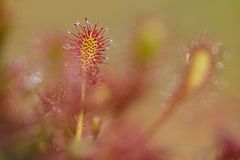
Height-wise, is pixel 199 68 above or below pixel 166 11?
below

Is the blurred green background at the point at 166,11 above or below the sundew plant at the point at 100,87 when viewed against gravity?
above

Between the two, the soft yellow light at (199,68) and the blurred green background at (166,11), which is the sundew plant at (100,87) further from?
the blurred green background at (166,11)

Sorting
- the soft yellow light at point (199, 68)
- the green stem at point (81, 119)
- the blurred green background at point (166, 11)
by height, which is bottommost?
the green stem at point (81, 119)

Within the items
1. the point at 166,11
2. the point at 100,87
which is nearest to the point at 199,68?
the point at 100,87

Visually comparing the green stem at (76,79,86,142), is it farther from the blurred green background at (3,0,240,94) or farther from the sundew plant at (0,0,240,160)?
the blurred green background at (3,0,240,94)

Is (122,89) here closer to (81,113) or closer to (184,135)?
(81,113)

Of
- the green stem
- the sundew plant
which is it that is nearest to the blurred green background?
the sundew plant

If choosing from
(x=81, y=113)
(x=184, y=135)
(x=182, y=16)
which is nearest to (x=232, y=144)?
(x=81, y=113)

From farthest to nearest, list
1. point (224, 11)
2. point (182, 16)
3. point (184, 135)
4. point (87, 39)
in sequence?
point (224, 11) → point (182, 16) → point (184, 135) → point (87, 39)

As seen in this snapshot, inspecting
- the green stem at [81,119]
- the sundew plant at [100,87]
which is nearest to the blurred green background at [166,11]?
the sundew plant at [100,87]

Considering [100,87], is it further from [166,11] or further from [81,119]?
[166,11]

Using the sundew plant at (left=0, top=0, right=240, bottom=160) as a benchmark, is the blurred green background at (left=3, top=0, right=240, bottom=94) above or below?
above
